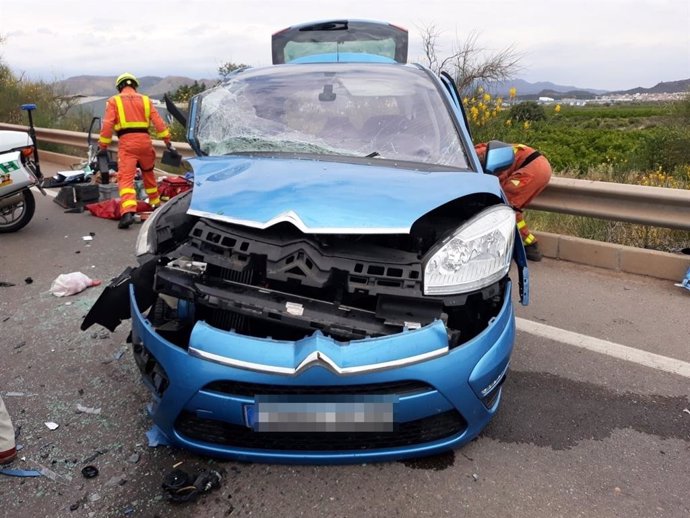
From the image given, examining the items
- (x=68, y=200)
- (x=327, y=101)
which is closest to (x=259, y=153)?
(x=327, y=101)

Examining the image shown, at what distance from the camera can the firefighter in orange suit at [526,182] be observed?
4.91 meters

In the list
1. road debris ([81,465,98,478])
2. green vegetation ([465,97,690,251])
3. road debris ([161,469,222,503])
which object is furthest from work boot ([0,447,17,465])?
green vegetation ([465,97,690,251])

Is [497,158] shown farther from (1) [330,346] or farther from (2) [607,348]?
(1) [330,346]

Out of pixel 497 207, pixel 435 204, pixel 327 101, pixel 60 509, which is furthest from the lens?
pixel 327 101

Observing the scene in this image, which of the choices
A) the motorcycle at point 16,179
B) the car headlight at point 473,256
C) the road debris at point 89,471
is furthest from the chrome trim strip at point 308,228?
the motorcycle at point 16,179

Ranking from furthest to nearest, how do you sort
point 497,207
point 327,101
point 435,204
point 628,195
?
point 628,195
point 327,101
point 497,207
point 435,204

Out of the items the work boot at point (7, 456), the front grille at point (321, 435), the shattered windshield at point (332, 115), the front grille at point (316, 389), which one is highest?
the shattered windshield at point (332, 115)

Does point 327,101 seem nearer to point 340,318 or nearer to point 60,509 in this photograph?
point 340,318

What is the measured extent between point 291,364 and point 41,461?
1262mm

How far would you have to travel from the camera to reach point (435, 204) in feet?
7.49

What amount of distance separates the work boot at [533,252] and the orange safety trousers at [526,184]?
0.05 metres

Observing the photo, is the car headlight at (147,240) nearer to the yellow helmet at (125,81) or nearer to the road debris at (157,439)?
the road debris at (157,439)

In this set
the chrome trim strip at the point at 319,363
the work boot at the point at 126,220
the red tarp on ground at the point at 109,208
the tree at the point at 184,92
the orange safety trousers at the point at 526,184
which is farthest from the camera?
the tree at the point at 184,92

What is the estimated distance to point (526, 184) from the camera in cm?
493
